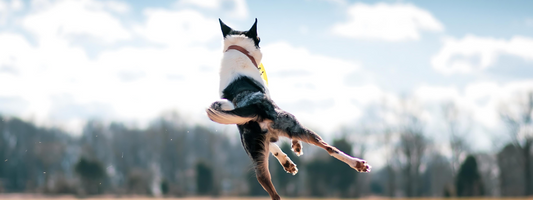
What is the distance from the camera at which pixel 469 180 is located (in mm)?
41156

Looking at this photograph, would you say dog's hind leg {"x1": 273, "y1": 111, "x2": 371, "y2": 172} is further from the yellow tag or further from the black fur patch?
the yellow tag

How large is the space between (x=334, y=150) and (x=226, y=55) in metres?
1.75

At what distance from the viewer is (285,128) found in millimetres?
4898

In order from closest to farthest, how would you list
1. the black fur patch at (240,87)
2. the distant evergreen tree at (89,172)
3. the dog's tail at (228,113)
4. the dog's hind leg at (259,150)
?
the dog's tail at (228,113), the dog's hind leg at (259,150), the black fur patch at (240,87), the distant evergreen tree at (89,172)

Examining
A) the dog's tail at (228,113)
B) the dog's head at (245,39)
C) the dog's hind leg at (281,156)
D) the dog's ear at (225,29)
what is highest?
the dog's ear at (225,29)

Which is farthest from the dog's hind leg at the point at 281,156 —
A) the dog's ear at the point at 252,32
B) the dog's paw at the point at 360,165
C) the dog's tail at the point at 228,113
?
the dog's ear at the point at 252,32

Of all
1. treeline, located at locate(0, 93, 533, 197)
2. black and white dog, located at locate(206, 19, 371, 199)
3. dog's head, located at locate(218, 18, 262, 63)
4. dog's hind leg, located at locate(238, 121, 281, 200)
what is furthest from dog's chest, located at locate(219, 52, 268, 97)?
treeline, located at locate(0, 93, 533, 197)

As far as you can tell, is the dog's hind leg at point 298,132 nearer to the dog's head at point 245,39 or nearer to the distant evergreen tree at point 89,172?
the dog's head at point 245,39

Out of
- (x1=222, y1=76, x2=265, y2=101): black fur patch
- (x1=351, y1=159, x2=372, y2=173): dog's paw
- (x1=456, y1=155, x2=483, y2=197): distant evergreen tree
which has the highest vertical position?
(x1=456, y1=155, x2=483, y2=197): distant evergreen tree

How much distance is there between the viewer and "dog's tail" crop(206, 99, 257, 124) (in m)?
4.76

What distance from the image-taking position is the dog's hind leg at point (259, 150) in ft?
16.5

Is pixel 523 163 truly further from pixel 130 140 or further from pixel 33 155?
pixel 33 155

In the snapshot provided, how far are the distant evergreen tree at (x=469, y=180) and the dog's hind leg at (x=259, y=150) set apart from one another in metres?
40.5

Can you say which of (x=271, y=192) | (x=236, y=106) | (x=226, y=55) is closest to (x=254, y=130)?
(x=236, y=106)
